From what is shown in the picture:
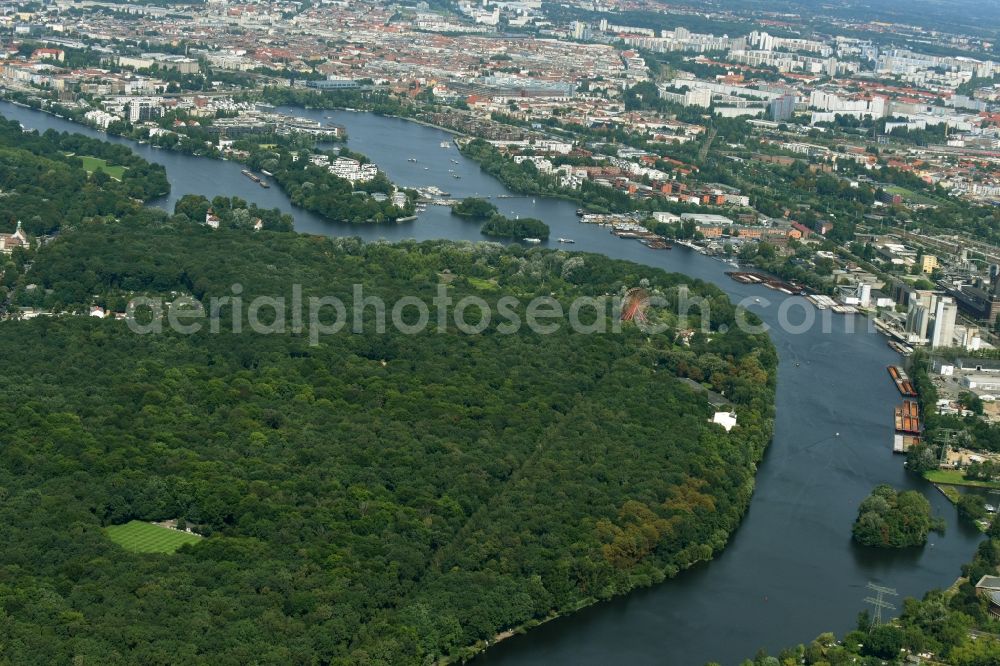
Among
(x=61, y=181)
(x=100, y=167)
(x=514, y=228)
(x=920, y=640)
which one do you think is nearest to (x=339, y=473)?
(x=920, y=640)

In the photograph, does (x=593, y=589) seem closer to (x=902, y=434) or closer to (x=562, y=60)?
(x=902, y=434)

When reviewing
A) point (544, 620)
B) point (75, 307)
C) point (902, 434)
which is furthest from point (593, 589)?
point (75, 307)

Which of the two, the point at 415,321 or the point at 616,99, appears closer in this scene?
the point at 415,321

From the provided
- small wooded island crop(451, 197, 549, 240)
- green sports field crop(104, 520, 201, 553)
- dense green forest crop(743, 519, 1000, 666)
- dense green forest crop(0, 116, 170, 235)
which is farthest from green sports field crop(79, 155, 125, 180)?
dense green forest crop(743, 519, 1000, 666)

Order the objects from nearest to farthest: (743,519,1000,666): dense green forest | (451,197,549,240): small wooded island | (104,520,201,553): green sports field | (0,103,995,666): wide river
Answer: (743,519,1000,666): dense green forest
(0,103,995,666): wide river
(104,520,201,553): green sports field
(451,197,549,240): small wooded island

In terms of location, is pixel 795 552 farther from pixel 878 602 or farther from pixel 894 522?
pixel 878 602

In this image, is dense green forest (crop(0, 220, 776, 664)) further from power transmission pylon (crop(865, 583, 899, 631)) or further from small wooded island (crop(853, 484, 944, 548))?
Result: power transmission pylon (crop(865, 583, 899, 631))
